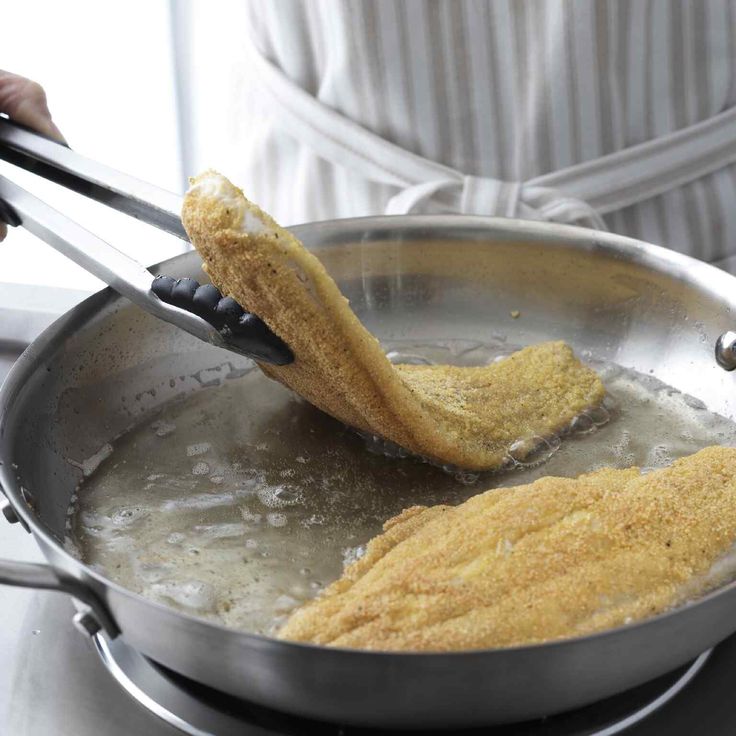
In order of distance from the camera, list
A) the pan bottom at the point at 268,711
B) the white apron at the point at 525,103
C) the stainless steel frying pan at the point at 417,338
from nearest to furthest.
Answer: the stainless steel frying pan at the point at 417,338
the pan bottom at the point at 268,711
the white apron at the point at 525,103

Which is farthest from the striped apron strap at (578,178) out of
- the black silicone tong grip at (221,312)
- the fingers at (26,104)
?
the black silicone tong grip at (221,312)

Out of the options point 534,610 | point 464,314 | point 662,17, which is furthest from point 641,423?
point 662,17

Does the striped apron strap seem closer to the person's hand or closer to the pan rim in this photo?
the pan rim

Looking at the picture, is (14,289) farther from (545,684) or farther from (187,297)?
(545,684)

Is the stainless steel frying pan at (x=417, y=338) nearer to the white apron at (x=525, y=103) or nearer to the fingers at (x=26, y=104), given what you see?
the white apron at (x=525, y=103)

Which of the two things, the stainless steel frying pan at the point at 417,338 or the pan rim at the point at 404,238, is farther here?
the pan rim at the point at 404,238

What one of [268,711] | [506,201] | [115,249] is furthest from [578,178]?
[268,711]

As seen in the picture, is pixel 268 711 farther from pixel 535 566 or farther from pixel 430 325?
pixel 430 325

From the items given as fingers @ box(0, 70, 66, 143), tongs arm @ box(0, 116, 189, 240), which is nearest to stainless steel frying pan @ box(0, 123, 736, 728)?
tongs arm @ box(0, 116, 189, 240)
